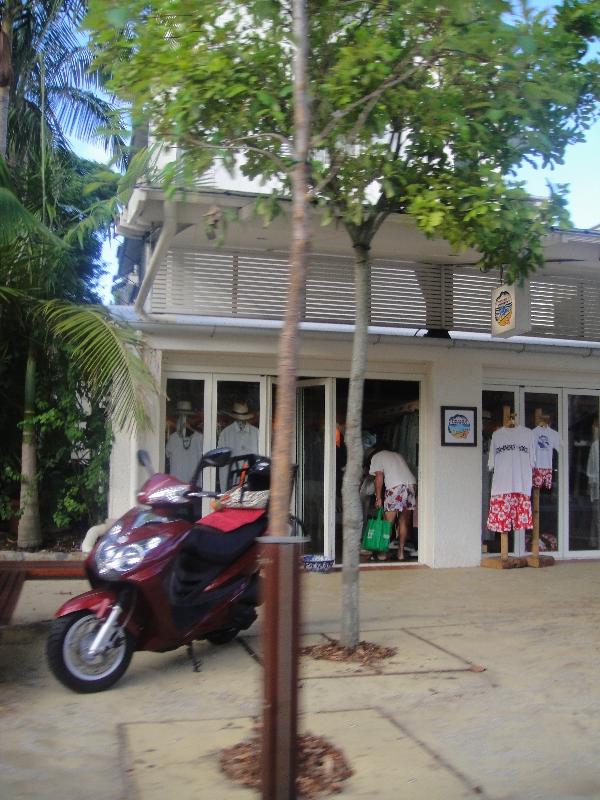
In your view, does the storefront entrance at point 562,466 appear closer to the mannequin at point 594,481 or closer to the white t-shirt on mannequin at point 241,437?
the mannequin at point 594,481

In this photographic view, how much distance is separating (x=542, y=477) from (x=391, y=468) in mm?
1960

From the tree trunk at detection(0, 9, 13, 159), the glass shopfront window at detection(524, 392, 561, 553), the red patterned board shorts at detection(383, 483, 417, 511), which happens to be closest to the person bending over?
the red patterned board shorts at detection(383, 483, 417, 511)

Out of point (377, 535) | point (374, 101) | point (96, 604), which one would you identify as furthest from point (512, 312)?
point (96, 604)

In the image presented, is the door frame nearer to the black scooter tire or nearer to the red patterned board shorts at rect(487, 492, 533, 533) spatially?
the red patterned board shorts at rect(487, 492, 533, 533)

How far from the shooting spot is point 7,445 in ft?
34.2

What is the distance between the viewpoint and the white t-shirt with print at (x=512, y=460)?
34.4ft

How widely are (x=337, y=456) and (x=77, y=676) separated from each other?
5546mm

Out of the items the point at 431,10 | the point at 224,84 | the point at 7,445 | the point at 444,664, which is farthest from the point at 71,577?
the point at 431,10

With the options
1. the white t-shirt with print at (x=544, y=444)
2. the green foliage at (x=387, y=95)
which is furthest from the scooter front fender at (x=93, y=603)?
the white t-shirt with print at (x=544, y=444)

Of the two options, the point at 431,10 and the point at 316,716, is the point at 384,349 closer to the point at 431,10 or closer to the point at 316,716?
the point at 431,10

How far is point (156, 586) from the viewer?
5422 millimetres

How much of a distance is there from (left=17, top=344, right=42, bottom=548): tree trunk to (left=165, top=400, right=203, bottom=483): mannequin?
1.58 meters

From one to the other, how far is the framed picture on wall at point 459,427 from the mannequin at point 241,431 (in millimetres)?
2366

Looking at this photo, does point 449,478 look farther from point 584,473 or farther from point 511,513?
point 584,473
